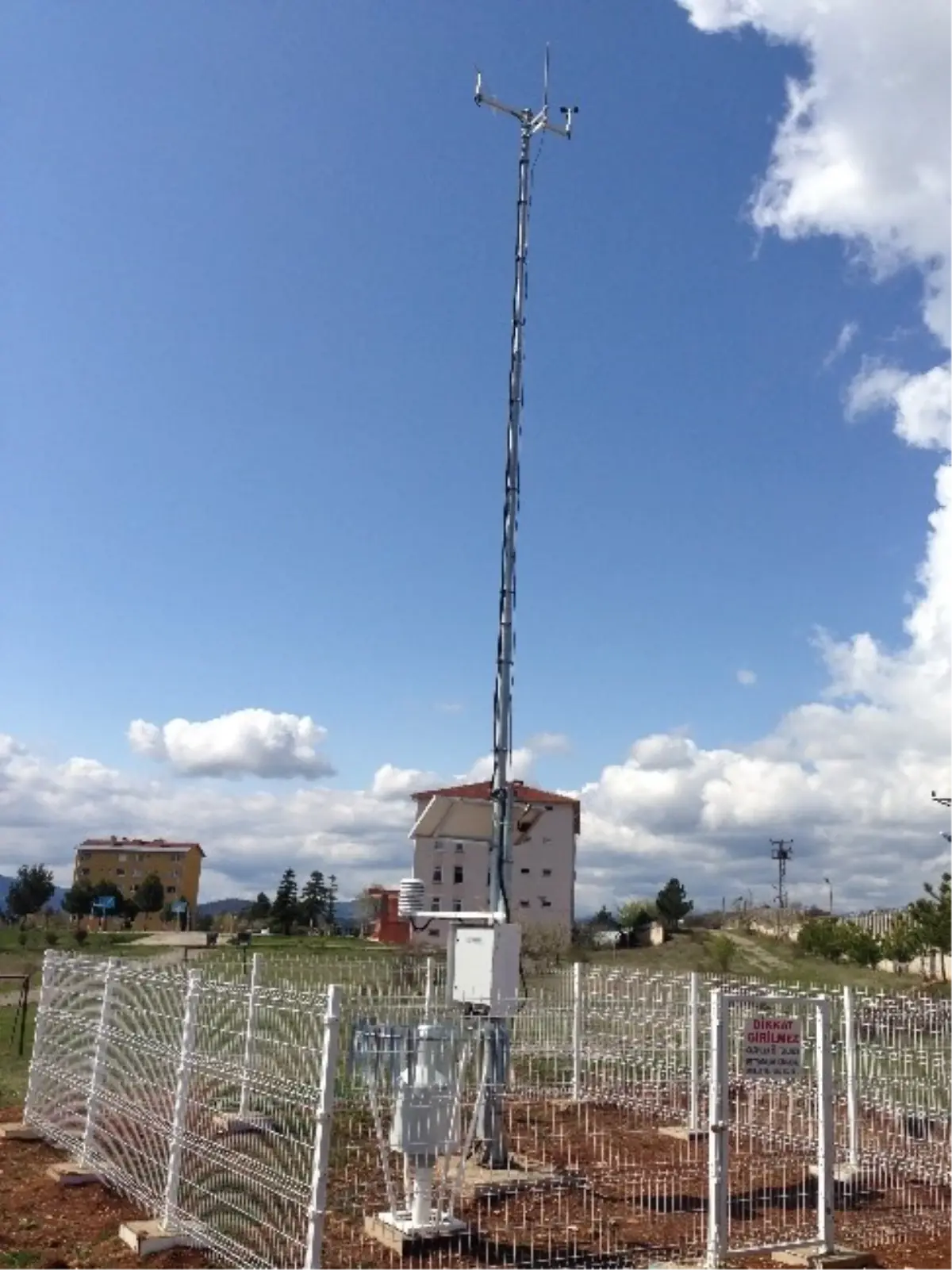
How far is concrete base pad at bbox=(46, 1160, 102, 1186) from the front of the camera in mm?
8992

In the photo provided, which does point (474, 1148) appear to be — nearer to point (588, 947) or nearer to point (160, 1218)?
point (160, 1218)

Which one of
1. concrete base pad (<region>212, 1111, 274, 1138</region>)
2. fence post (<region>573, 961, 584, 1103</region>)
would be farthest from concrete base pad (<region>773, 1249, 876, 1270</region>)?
fence post (<region>573, 961, 584, 1103</region>)

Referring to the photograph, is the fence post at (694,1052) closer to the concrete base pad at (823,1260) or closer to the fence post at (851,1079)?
the fence post at (851,1079)

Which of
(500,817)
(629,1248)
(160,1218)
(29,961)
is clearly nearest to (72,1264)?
(160,1218)

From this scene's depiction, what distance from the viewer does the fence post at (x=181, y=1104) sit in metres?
7.62

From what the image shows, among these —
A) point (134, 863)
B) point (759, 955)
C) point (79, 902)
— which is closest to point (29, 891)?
point (79, 902)

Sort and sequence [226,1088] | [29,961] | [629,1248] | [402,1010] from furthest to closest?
[29,961]
[402,1010]
[226,1088]
[629,1248]

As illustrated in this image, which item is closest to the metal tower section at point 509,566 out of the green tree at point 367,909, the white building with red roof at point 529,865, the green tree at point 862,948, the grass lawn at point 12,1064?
the grass lawn at point 12,1064

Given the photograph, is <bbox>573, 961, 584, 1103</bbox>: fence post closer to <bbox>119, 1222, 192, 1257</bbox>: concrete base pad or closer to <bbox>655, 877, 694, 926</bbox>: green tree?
<bbox>119, 1222, 192, 1257</bbox>: concrete base pad

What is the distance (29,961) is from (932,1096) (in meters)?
30.0

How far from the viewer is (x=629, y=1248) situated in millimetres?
7699

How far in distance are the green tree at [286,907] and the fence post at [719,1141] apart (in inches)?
2719

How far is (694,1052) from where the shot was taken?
11.2 metres

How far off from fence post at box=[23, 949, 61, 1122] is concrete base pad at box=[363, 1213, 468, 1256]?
475 cm
